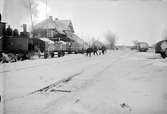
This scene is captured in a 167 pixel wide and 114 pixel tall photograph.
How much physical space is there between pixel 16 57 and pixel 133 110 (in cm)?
934

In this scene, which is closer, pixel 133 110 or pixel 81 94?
pixel 133 110

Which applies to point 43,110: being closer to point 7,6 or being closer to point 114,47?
point 114,47

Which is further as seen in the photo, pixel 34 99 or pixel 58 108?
pixel 34 99

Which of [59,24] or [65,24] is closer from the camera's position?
[65,24]

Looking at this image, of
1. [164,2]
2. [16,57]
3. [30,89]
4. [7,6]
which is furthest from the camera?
[16,57]

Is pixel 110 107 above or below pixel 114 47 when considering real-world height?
below

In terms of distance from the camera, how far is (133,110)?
5.45 feet

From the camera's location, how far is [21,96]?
7.90 feet

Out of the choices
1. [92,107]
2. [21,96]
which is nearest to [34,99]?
[21,96]

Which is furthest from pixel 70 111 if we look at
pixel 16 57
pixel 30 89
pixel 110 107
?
pixel 16 57

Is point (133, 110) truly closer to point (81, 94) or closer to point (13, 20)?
point (81, 94)

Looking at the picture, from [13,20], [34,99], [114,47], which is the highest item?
[13,20]

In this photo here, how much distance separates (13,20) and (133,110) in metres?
2.11

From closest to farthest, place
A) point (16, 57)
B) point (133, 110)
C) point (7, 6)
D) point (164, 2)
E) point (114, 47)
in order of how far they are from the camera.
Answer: point (133, 110), point (164, 2), point (7, 6), point (114, 47), point (16, 57)
